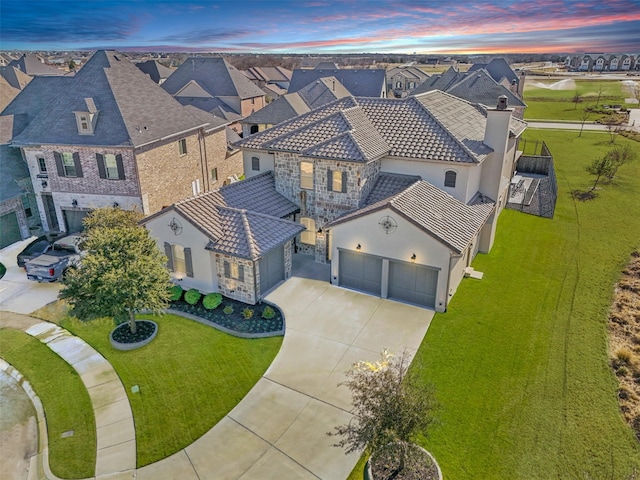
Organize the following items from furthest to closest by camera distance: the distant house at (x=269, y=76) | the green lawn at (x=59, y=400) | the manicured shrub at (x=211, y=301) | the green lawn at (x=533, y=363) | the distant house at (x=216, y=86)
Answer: the distant house at (x=269, y=76), the distant house at (x=216, y=86), the manicured shrub at (x=211, y=301), the green lawn at (x=59, y=400), the green lawn at (x=533, y=363)

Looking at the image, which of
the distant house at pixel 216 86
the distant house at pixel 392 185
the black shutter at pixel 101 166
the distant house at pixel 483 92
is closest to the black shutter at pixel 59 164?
the black shutter at pixel 101 166

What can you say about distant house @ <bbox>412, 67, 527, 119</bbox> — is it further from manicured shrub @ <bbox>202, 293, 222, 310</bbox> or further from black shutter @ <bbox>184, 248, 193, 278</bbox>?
manicured shrub @ <bbox>202, 293, 222, 310</bbox>

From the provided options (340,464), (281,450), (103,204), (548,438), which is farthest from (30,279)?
(548,438)

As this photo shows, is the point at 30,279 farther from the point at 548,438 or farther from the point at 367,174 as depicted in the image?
the point at 548,438

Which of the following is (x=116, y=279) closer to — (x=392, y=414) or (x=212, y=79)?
(x=392, y=414)

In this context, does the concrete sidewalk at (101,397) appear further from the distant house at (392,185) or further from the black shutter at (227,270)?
the distant house at (392,185)

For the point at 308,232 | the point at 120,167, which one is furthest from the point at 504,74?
the point at 120,167

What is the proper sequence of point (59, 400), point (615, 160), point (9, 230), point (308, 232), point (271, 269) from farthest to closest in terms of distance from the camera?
point (615, 160) → point (9, 230) → point (308, 232) → point (271, 269) → point (59, 400)
